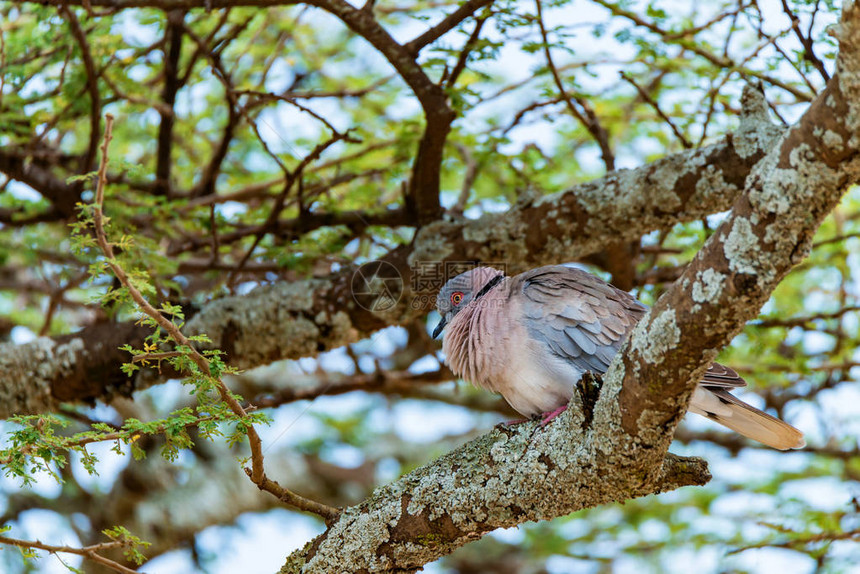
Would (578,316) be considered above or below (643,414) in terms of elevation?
above

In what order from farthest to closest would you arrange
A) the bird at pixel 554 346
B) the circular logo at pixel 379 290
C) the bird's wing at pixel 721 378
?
the circular logo at pixel 379 290 < the bird at pixel 554 346 < the bird's wing at pixel 721 378

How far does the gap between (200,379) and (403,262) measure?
247cm

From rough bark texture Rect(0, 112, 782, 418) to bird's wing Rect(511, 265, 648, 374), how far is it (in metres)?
1.08

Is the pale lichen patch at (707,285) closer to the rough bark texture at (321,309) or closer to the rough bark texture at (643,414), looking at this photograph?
the rough bark texture at (643,414)

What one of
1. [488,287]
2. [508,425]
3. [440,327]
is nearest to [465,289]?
[488,287]

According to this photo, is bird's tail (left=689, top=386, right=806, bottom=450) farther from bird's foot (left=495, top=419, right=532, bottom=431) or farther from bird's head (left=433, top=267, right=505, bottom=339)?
bird's head (left=433, top=267, right=505, bottom=339)

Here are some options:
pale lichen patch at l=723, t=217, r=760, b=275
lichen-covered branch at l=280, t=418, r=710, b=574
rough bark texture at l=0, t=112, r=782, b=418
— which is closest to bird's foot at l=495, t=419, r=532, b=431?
lichen-covered branch at l=280, t=418, r=710, b=574

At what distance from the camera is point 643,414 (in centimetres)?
252

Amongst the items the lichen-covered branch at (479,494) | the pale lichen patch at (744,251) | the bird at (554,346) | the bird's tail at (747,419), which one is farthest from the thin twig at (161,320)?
the bird's tail at (747,419)

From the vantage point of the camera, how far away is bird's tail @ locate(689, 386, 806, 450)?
336 centimetres

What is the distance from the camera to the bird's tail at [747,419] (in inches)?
132

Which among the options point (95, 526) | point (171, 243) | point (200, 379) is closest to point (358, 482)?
point (95, 526)

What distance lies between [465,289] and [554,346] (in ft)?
2.25

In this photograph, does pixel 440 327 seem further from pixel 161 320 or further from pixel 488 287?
pixel 161 320
